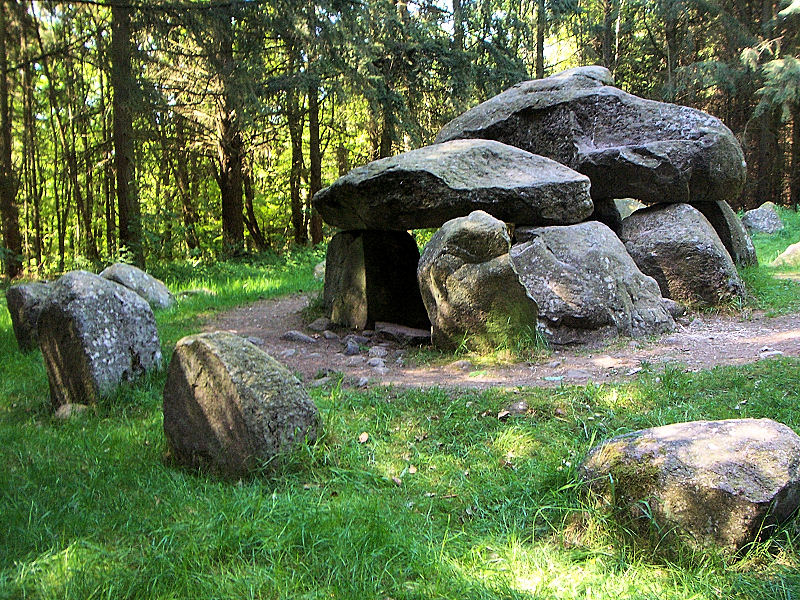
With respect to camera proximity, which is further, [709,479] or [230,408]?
[230,408]

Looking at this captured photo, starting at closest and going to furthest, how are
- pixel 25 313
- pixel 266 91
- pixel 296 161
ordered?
pixel 25 313 → pixel 266 91 → pixel 296 161

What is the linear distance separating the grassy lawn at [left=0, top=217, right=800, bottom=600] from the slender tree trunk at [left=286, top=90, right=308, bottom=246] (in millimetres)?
10348

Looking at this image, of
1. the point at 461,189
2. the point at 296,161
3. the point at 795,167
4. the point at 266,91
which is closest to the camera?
the point at 461,189

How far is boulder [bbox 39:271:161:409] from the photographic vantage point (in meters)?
4.79

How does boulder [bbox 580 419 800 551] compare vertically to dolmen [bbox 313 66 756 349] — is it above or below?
below

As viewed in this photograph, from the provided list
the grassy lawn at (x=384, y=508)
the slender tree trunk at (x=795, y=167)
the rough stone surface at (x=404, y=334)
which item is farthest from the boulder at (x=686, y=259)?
the slender tree trunk at (x=795, y=167)

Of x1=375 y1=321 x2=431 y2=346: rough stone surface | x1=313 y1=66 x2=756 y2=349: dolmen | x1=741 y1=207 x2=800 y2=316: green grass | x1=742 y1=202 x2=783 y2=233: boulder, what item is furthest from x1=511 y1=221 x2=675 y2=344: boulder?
x1=742 y1=202 x2=783 y2=233: boulder

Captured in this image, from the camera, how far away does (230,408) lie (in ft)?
11.3

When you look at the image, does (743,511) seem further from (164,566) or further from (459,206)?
(459,206)

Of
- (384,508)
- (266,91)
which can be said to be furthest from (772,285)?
(266,91)

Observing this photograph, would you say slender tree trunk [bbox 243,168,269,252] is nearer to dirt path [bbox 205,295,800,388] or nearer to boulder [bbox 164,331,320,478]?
dirt path [bbox 205,295,800,388]

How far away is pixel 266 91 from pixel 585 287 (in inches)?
304

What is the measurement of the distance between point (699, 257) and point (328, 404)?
5.00 metres

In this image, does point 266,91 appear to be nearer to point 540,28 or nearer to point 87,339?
point 87,339
